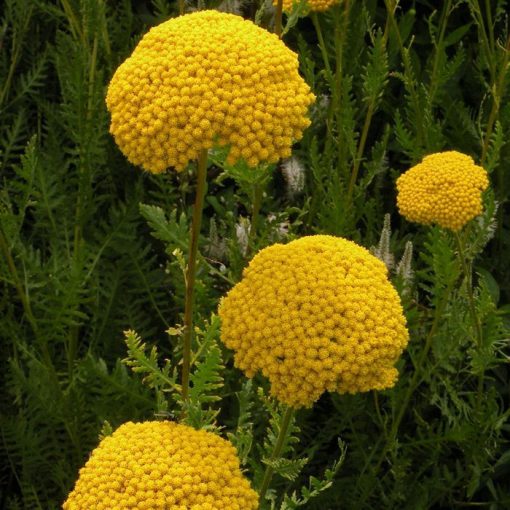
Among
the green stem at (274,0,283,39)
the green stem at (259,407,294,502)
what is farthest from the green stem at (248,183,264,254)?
the green stem at (259,407,294,502)

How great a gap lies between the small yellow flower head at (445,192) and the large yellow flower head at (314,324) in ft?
2.14

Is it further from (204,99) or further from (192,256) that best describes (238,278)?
(204,99)

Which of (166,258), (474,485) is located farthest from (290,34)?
(474,485)

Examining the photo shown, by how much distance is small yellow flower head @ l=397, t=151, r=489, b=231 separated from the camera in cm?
216

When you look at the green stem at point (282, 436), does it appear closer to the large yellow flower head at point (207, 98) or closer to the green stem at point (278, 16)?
the large yellow flower head at point (207, 98)

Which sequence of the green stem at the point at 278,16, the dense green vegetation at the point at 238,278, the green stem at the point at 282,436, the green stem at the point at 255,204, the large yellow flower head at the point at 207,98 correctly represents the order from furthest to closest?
the dense green vegetation at the point at 238,278
the green stem at the point at 255,204
the green stem at the point at 278,16
the green stem at the point at 282,436
the large yellow flower head at the point at 207,98

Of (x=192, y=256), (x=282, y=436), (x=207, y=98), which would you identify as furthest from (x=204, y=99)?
(x=282, y=436)

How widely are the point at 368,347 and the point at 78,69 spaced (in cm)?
155

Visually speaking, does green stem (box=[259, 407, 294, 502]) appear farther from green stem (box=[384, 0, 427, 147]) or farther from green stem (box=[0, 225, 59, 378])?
green stem (box=[384, 0, 427, 147])

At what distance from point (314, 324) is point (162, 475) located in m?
0.37

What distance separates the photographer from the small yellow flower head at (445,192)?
7.09 ft

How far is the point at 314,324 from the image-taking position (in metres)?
1.45

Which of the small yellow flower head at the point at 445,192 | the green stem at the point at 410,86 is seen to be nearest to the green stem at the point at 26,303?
the small yellow flower head at the point at 445,192

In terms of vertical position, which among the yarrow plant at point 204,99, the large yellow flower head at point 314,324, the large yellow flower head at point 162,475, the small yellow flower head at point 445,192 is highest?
the yarrow plant at point 204,99
